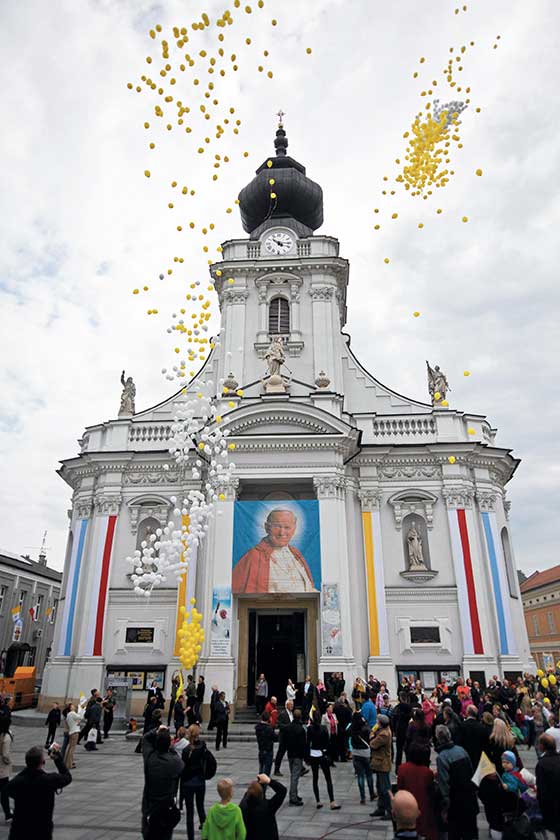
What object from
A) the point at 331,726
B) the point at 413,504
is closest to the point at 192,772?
the point at 331,726

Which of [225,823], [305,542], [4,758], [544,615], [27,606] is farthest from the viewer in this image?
[544,615]

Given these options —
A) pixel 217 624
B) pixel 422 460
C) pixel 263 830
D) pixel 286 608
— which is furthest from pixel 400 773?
pixel 422 460

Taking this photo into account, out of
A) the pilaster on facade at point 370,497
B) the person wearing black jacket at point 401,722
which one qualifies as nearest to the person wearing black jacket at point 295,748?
the person wearing black jacket at point 401,722

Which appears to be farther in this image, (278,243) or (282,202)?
(282,202)

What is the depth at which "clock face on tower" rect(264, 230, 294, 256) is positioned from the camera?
2869 cm

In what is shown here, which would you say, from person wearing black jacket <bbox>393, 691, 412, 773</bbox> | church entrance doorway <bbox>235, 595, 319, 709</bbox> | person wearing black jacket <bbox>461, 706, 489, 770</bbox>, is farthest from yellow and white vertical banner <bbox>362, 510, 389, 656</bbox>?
person wearing black jacket <bbox>461, 706, 489, 770</bbox>

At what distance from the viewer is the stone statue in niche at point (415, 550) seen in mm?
22906

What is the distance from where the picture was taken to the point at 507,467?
25469mm

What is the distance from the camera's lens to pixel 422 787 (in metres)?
6.17

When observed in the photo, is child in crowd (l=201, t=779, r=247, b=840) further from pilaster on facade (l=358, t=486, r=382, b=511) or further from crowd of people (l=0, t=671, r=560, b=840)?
pilaster on facade (l=358, t=486, r=382, b=511)

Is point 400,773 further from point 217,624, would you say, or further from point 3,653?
point 3,653

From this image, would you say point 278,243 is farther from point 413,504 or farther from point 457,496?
point 457,496

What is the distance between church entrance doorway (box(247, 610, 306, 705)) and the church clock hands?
55.0ft

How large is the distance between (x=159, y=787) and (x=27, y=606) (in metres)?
43.8
